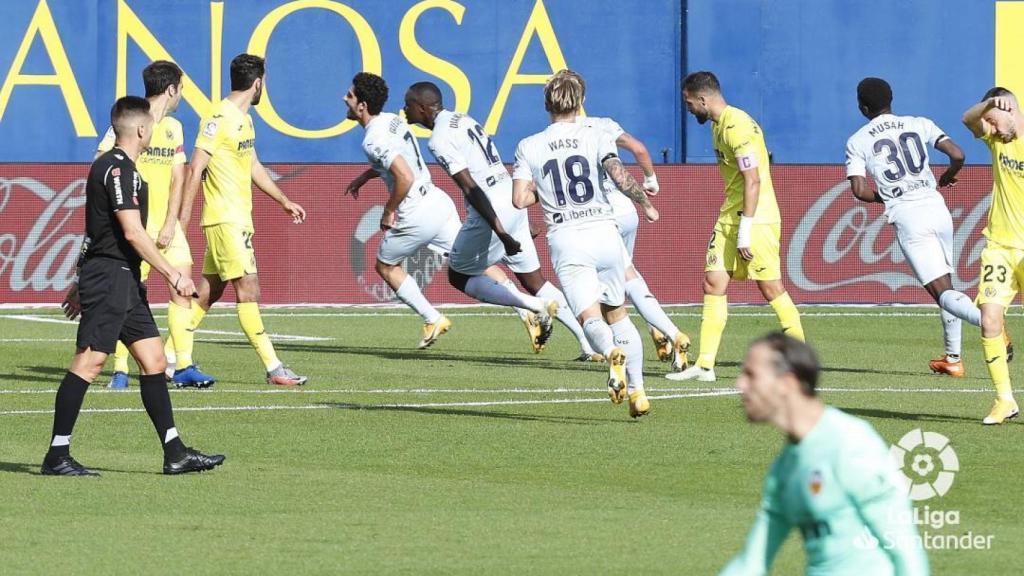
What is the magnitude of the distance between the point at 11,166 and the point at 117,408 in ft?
36.3

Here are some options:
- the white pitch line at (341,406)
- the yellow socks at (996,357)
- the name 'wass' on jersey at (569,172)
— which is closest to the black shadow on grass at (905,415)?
the yellow socks at (996,357)

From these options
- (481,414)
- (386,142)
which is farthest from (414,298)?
(481,414)

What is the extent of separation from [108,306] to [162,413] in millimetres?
623

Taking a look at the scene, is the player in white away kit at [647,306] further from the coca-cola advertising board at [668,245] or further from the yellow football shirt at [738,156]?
the coca-cola advertising board at [668,245]

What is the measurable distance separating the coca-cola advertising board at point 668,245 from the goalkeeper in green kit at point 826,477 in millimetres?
18938

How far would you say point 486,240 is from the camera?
54.1 ft

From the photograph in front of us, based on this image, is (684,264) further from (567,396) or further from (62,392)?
(62,392)

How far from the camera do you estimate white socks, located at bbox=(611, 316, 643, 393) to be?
11.8 metres

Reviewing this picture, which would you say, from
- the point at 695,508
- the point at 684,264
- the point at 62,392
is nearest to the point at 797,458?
the point at 695,508

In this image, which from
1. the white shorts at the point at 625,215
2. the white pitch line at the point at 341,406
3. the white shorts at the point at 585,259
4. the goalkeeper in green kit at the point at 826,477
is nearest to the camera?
the goalkeeper in green kit at the point at 826,477

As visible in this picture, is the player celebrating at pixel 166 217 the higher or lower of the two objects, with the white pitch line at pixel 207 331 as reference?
higher

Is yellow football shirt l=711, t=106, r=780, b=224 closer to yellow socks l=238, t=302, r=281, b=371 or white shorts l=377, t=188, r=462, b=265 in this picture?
white shorts l=377, t=188, r=462, b=265

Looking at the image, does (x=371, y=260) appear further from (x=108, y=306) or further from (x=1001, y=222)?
(x=108, y=306)

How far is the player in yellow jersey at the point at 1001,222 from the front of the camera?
11.4 meters
